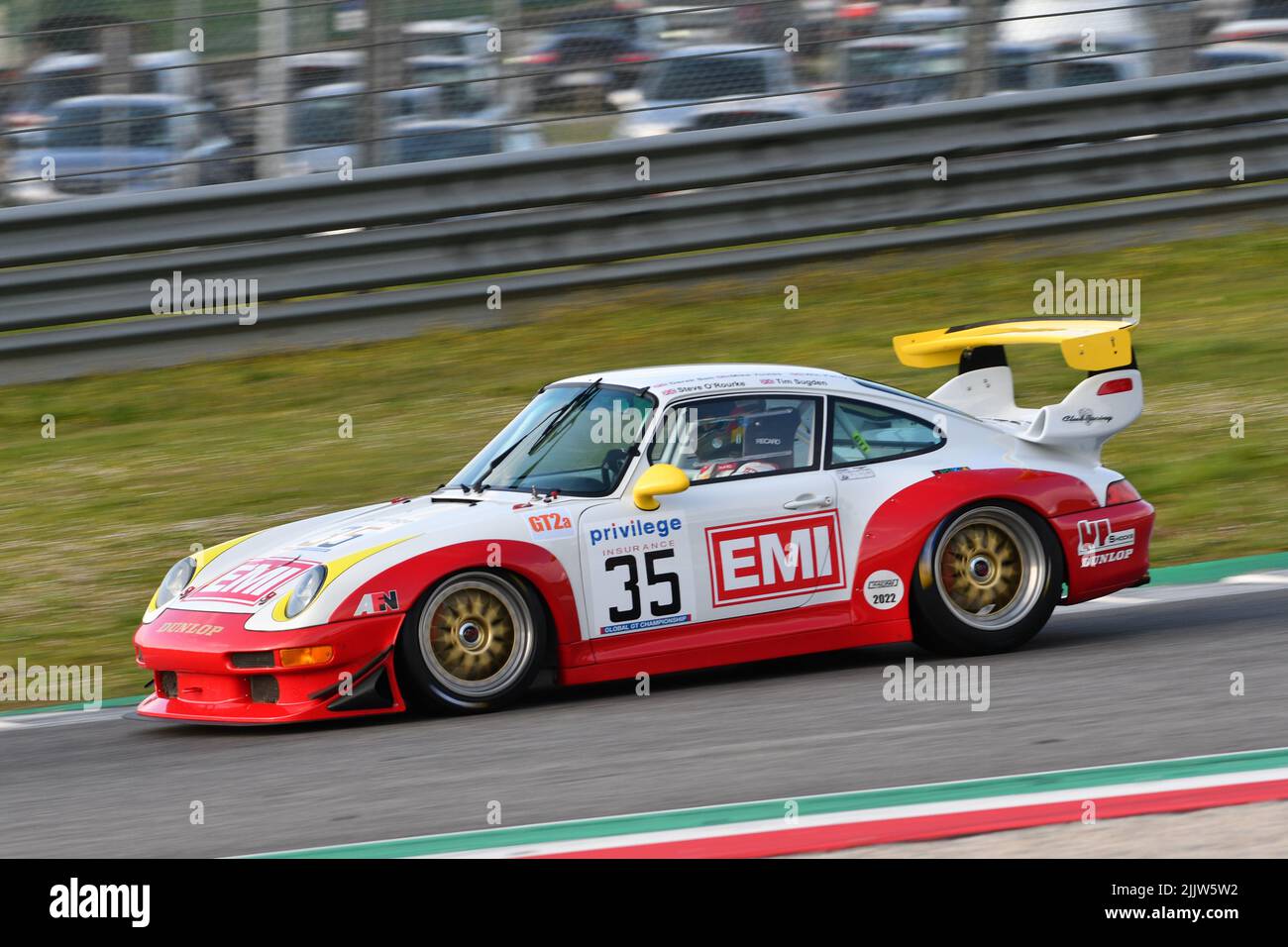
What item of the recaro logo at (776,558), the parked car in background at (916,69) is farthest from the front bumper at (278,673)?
the parked car in background at (916,69)

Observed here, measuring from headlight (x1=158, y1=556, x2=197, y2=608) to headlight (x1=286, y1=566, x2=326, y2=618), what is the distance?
31.9 inches

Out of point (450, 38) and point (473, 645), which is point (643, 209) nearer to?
point (450, 38)

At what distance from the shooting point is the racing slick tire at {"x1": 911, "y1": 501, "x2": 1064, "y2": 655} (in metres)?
7.51

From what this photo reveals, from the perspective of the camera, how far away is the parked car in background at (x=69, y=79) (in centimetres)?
1149

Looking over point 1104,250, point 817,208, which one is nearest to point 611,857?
point 817,208

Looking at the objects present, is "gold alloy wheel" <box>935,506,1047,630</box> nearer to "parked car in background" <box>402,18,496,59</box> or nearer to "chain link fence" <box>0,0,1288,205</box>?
"chain link fence" <box>0,0,1288,205</box>

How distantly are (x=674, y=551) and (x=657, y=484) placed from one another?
0.96 feet

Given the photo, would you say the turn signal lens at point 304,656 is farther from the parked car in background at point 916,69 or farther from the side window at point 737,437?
the parked car in background at point 916,69

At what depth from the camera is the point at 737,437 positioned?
7.45m

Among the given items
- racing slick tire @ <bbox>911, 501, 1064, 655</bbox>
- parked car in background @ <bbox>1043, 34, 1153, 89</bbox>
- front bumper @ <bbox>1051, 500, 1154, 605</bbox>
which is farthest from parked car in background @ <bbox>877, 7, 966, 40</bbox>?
racing slick tire @ <bbox>911, 501, 1064, 655</bbox>

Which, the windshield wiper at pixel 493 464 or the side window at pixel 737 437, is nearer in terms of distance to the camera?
the side window at pixel 737 437

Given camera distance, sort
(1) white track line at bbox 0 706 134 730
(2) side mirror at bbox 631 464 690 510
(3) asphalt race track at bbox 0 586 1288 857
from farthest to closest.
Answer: (1) white track line at bbox 0 706 134 730
(2) side mirror at bbox 631 464 690 510
(3) asphalt race track at bbox 0 586 1288 857

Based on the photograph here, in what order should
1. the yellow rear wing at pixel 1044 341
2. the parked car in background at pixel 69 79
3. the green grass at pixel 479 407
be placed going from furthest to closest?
the parked car in background at pixel 69 79 → the green grass at pixel 479 407 → the yellow rear wing at pixel 1044 341

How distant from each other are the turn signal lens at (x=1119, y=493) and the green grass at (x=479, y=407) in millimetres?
1740
